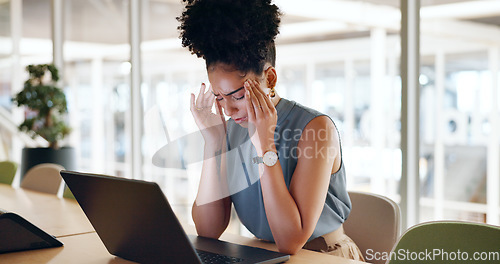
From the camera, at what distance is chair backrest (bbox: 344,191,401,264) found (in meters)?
1.58

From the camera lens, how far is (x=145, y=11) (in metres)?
4.01

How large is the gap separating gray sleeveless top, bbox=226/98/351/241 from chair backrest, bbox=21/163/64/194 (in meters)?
1.34

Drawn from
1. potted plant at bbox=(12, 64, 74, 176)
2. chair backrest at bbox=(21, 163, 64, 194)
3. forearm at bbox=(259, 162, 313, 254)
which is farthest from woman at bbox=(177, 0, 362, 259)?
potted plant at bbox=(12, 64, 74, 176)

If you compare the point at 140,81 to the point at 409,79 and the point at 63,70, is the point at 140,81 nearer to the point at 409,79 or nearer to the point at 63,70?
the point at 63,70

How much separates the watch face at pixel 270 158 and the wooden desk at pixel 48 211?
2.18 feet

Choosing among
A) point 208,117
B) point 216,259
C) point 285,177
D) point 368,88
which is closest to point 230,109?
point 208,117

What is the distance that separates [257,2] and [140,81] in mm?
2665

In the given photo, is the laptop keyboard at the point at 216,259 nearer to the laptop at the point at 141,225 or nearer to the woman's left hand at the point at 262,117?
the laptop at the point at 141,225

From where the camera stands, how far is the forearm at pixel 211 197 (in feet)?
5.30

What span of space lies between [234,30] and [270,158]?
39cm

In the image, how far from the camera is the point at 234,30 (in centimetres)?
149

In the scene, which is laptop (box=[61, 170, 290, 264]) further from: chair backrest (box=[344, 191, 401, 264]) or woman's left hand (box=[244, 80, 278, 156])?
chair backrest (box=[344, 191, 401, 264])

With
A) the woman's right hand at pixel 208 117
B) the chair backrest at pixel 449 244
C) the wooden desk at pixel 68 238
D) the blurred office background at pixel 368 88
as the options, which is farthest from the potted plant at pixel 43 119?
the chair backrest at pixel 449 244

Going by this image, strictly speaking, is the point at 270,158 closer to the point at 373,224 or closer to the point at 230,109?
the point at 230,109
